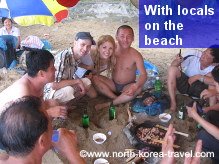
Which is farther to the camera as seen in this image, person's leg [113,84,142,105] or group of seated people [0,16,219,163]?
person's leg [113,84,142,105]

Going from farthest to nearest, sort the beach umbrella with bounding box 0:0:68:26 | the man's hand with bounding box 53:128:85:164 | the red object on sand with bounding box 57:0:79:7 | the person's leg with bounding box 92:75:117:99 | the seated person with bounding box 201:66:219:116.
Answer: the person's leg with bounding box 92:75:117:99 < the beach umbrella with bounding box 0:0:68:26 < the red object on sand with bounding box 57:0:79:7 < the seated person with bounding box 201:66:219:116 < the man's hand with bounding box 53:128:85:164

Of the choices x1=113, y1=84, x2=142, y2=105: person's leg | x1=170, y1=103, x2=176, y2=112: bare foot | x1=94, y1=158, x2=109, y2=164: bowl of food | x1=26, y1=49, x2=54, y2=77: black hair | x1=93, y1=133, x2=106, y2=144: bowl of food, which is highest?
x1=26, y1=49, x2=54, y2=77: black hair

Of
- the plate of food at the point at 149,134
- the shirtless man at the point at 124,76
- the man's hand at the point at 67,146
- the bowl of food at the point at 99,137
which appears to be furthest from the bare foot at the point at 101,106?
the man's hand at the point at 67,146

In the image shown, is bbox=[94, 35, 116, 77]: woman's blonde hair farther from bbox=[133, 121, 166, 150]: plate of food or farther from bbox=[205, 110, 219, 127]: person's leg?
bbox=[205, 110, 219, 127]: person's leg

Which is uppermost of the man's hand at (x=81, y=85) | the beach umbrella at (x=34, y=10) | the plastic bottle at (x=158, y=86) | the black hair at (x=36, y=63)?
the beach umbrella at (x=34, y=10)

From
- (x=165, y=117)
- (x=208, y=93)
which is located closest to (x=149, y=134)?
(x=165, y=117)

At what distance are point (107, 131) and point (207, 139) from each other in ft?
4.13

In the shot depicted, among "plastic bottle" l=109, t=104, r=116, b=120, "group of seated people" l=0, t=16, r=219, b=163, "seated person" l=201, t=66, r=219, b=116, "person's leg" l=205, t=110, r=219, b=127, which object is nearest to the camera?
"group of seated people" l=0, t=16, r=219, b=163

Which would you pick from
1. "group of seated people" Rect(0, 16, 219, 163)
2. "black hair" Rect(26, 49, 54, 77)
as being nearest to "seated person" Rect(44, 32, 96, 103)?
"group of seated people" Rect(0, 16, 219, 163)

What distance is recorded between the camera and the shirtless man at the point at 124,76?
4.52 m

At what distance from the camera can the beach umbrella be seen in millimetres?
3971

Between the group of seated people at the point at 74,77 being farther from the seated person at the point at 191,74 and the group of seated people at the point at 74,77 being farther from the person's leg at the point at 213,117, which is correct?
the person's leg at the point at 213,117

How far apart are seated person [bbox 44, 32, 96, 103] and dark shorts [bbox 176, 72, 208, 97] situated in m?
1.44

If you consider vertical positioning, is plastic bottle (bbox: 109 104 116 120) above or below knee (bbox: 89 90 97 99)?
below
